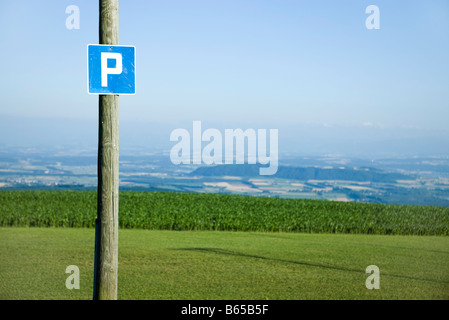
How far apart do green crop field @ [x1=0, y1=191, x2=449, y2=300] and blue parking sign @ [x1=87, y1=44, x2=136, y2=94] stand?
14.7 ft

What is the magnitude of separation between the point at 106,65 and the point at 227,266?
7.49 meters

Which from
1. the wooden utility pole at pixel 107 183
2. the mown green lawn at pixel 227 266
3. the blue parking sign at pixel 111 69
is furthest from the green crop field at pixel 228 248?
the blue parking sign at pixel 111 69

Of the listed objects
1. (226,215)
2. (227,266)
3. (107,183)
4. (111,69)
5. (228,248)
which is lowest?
(226,215)

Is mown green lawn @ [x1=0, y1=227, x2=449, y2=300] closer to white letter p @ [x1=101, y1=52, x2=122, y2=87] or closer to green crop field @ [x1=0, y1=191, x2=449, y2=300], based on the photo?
green crop field @ [x1=0, y1=191, x2=449, y2=300]

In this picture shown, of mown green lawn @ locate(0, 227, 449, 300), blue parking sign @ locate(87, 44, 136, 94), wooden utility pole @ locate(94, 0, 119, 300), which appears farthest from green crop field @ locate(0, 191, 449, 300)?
blue parking sign @ locate(87, 44, 136, 94)

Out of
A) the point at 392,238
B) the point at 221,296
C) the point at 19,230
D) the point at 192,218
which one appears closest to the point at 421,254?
the point at 392,238

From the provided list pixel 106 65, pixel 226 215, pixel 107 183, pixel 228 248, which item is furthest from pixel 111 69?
pixel 226 215

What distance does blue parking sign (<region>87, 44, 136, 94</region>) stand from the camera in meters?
6.84

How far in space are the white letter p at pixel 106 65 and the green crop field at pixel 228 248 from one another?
4.56 metres

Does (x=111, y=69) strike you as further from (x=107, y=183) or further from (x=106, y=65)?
(x=107, y=183)

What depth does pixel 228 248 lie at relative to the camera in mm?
16656

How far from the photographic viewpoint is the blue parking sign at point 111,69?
684 centimetres

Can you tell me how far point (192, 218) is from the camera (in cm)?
2459

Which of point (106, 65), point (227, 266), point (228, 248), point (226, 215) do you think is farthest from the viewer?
point (226, 215)
